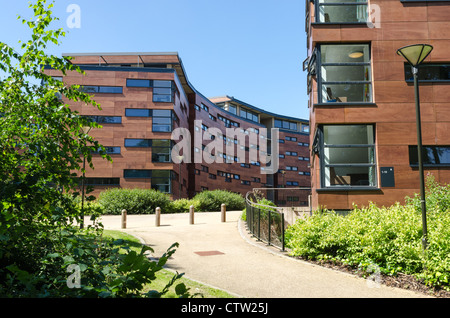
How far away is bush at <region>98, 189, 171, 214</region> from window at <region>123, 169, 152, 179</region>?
7.97m

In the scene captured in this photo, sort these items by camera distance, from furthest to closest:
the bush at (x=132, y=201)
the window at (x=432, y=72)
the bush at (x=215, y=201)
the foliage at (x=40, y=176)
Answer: the bush at (x=215, y=201) → the bush at (x=132, y=201) → the window at (x=432, y=72) → the foliage at (x=40, y=176)

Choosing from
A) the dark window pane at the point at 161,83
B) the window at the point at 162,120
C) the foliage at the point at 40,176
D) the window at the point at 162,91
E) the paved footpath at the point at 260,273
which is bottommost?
the paved footpath at the point at 260,273

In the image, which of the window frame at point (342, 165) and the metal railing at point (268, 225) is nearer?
the metal railing at point (268, 225)

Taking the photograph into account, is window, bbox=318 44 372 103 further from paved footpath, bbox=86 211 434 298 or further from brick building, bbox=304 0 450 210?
paved footpath, bbox=86 211 434 298

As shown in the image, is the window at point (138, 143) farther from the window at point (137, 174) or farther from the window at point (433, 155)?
the window at point (433, 155)

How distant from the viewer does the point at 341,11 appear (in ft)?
52.6

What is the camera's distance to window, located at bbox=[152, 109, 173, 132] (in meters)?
37.6

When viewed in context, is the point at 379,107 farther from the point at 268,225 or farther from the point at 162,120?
the point at 162,120

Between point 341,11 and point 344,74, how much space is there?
2.74 metres

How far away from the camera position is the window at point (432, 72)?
14.8m

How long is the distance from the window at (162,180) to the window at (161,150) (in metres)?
1.32

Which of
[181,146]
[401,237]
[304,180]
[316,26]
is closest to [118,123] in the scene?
[181,146]

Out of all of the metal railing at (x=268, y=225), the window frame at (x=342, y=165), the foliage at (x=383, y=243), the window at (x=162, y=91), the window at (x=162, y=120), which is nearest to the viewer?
the foliage at (x=383, y=243)

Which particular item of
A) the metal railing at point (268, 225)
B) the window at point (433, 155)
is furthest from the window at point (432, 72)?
the metal railing at point (268, 225)
